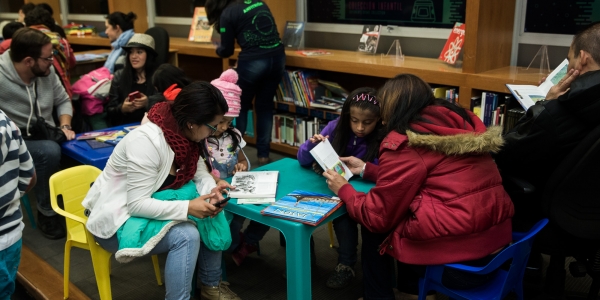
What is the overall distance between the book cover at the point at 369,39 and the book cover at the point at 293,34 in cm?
59

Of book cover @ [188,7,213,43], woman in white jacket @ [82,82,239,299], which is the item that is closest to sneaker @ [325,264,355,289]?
woman in white jacket @ [82,82,239,299]

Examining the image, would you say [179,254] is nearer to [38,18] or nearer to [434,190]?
[434,190]

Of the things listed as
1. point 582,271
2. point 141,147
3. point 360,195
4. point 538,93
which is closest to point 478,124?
point 360,195

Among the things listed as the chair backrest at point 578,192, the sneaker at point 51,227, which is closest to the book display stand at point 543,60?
the chair backrest at point 578,192

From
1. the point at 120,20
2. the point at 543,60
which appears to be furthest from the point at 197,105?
the point at 120,20

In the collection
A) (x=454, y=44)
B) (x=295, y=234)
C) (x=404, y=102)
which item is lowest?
(x=295, y=234)

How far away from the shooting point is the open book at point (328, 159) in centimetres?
230

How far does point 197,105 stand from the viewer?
208 centimetres

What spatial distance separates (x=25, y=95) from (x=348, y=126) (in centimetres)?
205

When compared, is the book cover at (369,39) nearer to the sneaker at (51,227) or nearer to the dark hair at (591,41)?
the dark hair at (591,41)

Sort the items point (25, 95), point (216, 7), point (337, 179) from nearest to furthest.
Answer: point (337, 179) → point (25, 95) → point (216, 7)

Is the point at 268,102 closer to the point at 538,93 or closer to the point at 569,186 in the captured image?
the point at 538,93

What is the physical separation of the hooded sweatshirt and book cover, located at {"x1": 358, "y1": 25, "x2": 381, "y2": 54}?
94.0 inches

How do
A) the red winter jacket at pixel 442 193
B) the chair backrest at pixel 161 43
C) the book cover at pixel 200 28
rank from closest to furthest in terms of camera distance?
the red winter jacket at pixel 442 193 → the chair backrest at pixel 161 43 → the book cover at pixel 200 28
